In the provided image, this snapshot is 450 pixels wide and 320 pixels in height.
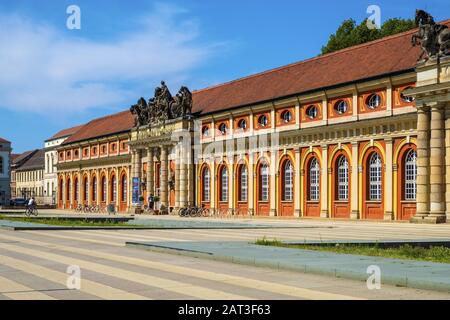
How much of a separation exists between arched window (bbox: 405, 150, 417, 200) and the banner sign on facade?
34106 millimetres

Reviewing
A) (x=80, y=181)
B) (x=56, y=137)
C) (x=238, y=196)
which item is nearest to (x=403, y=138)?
(x=238, y=196)

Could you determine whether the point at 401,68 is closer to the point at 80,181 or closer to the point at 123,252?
the point at 123,252

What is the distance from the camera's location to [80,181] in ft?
303

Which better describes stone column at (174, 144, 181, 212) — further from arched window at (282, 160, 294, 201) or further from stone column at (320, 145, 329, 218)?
stone column at (320, 145, 329, 218)

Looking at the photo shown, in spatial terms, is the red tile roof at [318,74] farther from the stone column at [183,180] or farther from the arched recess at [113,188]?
the arched recess at [113,188]

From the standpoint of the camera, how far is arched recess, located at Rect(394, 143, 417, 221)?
4447 centimetres

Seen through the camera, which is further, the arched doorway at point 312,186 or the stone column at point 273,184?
the stone column at point 273,184

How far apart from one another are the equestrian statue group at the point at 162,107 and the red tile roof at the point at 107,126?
4770mm

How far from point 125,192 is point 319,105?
115 ft

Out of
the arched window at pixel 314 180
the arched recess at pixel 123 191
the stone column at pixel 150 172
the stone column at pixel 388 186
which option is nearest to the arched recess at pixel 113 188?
the arched recess at pixel 123 191

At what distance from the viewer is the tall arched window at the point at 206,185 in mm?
65125

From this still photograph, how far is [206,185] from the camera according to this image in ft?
216

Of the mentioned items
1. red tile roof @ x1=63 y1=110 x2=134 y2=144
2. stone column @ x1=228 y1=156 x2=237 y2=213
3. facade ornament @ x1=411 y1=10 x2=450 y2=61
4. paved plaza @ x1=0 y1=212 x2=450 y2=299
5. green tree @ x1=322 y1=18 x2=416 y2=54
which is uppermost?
green tree @ x1=322 y1=18 x2=416 y2=54

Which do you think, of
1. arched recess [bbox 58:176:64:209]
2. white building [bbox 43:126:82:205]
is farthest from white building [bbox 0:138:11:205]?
arched recess [bbox 58:176:64:209]
